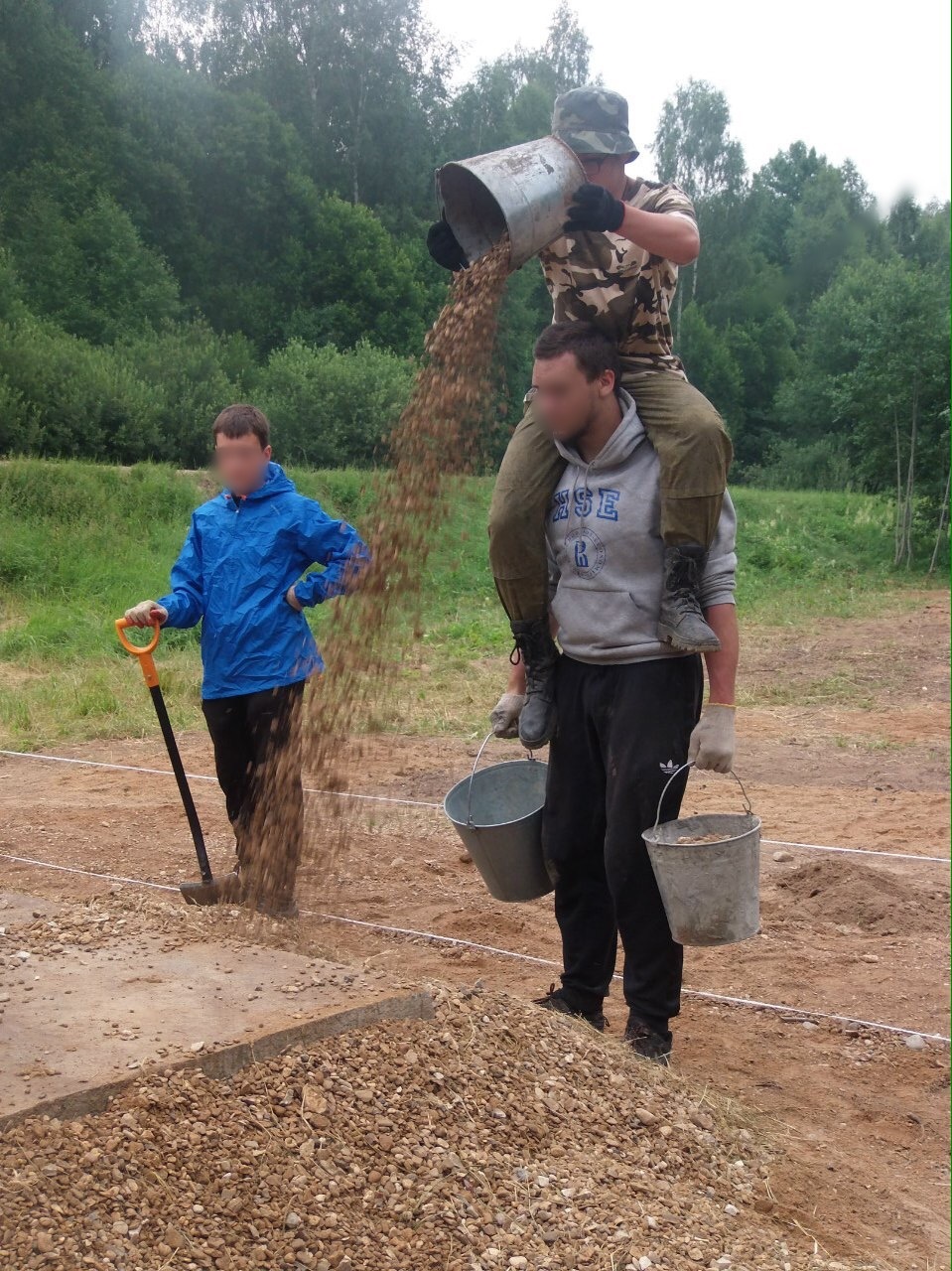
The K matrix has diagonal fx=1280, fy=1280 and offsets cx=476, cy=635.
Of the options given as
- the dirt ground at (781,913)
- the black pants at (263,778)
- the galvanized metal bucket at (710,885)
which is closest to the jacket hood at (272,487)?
the black pants at (263,778)

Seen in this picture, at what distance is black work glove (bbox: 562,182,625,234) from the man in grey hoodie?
28 centimetres

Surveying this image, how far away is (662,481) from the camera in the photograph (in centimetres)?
316

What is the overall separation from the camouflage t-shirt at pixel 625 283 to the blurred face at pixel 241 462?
4.55 feet

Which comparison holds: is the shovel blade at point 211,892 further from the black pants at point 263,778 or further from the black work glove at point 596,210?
the black work glove at point 596,210

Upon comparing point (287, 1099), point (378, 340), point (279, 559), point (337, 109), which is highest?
point (337, 109)

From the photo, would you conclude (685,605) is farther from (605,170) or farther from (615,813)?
(605,170)

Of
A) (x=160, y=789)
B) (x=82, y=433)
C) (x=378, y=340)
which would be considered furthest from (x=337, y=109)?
(x=160, y=789)

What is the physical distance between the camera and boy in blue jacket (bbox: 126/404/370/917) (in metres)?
4.32

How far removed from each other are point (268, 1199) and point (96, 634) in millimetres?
9996

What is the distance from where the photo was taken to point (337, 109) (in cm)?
3759

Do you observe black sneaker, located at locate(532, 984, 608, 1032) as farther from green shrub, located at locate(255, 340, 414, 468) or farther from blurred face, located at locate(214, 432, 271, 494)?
green shrub, located at locate(255, 340, 414, 468)

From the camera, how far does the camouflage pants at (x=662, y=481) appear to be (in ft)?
10.2

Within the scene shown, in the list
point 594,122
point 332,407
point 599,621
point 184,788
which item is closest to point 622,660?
point 599,621

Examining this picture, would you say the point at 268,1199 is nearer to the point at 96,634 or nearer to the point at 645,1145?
the point at 645,1145
